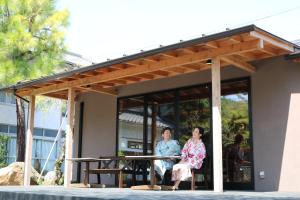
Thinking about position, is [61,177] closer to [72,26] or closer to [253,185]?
[72,26]

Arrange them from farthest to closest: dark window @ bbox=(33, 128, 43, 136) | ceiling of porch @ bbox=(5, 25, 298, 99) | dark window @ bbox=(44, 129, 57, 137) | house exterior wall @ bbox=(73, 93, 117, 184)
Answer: dark window @ bbox=(44, 129, 57, 137) → dark window @ bbox=(33, 128, 43, 136) → house exterior wall @ bbox=(73, 93, 117, 184) → ceiling of porch @ bbox=(5, 25, 298, 99)

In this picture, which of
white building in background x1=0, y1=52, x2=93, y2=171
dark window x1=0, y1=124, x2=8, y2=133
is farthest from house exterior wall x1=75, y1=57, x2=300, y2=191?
dark window x1=0, y1=124, x2=8, y2=133

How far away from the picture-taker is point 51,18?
1581cm

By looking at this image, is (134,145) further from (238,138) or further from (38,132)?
(38,132)

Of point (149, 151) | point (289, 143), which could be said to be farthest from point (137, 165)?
point (289, 143)

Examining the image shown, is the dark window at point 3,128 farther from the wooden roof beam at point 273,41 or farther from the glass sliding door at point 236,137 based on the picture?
the wooden roof beam at point 273,41

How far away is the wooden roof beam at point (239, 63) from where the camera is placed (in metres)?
6.80

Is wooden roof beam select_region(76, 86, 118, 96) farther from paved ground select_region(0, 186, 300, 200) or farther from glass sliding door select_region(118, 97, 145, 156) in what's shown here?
paved ground select_region(0, 186, 300, 200)

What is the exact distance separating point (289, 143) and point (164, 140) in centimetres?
260

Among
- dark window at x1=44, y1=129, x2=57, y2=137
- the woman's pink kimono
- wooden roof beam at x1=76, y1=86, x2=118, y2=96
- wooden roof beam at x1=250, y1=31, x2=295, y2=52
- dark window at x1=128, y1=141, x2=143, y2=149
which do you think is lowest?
the woman's pink kimono

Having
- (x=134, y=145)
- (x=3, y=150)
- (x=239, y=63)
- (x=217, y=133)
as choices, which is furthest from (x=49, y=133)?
(x=217, y=133)

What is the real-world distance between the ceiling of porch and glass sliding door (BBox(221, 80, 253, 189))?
57cm

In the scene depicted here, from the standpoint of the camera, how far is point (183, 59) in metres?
7.11

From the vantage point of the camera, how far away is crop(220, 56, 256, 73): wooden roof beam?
6.80 m
